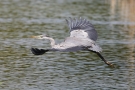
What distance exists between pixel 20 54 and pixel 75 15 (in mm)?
11431

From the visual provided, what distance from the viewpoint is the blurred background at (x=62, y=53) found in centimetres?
1669

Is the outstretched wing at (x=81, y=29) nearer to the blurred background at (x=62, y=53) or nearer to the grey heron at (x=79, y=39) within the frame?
the grey heron at (x=79, y=39)

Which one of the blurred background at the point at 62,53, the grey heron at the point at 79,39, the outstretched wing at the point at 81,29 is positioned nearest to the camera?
the grey heron at the point at 79,39

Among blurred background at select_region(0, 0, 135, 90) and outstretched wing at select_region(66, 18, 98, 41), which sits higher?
outstretched wing at select_region(66, 18, 98, 41)

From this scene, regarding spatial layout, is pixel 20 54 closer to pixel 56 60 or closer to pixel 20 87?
pixel 56 60

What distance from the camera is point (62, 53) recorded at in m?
21.9

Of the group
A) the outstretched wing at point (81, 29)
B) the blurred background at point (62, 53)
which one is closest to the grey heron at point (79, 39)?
the outstretched wing at point (81, 29)

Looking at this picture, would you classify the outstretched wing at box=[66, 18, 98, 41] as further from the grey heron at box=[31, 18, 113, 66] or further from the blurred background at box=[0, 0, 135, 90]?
the blurred background at box=[0, 0, 135, 90]

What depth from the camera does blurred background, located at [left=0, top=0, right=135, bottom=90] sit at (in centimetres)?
1669

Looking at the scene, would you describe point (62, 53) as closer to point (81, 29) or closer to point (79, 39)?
point (81, 29)

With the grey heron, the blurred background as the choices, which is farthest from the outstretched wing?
the blurred background

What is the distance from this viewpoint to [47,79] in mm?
16938

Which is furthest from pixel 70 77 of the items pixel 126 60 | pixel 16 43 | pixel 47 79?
pixel 16 43

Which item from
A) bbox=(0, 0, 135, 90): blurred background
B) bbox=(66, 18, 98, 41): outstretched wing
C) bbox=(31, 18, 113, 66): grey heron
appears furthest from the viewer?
bbox=(0, 0, 135, 90): blurred background
